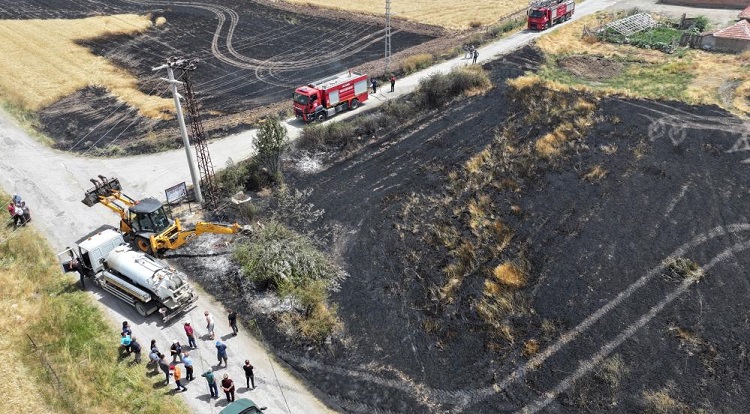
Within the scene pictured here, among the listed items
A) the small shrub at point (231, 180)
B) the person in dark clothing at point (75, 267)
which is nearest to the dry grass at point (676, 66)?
the small shrub at point (231, 180)

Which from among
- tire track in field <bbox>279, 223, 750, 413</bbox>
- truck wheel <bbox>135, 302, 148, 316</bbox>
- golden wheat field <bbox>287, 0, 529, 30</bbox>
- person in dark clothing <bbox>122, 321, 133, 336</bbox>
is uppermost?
golden wheat field <bbox>287, 0, 529, 30</bbox>

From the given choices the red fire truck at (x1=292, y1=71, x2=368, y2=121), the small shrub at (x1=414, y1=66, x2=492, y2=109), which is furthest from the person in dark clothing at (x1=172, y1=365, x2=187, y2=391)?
the small shrub at (x1=414, y1=66, x2=492, y2=109)

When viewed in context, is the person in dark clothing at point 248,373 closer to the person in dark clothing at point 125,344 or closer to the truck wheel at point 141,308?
the person in dark clothing at point 125,344

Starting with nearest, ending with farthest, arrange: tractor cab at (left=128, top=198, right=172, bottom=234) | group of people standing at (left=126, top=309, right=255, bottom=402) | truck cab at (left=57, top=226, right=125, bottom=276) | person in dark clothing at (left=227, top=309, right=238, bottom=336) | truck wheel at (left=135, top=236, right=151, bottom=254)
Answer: group of people standing at (left=126, top=309, right=255, bottom=402) < person in dark clothing at (left=227, top=309, right=238, bottom=336) < truck cab at (left=57, top=226, right=125, bottom=276) < tractor cab at (left=128, top=198, right=172, bottom=234) < truck wheel at (left=135, top=236, right=151, bottom=254)

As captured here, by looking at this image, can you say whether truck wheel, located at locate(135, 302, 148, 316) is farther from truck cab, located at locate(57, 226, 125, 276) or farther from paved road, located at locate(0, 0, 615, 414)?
truck cab, located at locate(57, 226, 125, 276)

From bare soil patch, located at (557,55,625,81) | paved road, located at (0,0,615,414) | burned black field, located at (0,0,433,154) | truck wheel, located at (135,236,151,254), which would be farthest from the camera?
bare soil patch, located at (557,55,625,81)

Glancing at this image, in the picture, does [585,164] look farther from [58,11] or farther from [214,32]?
[58,11]

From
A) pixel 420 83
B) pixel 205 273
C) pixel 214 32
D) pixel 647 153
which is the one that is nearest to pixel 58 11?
pixel 214 32
